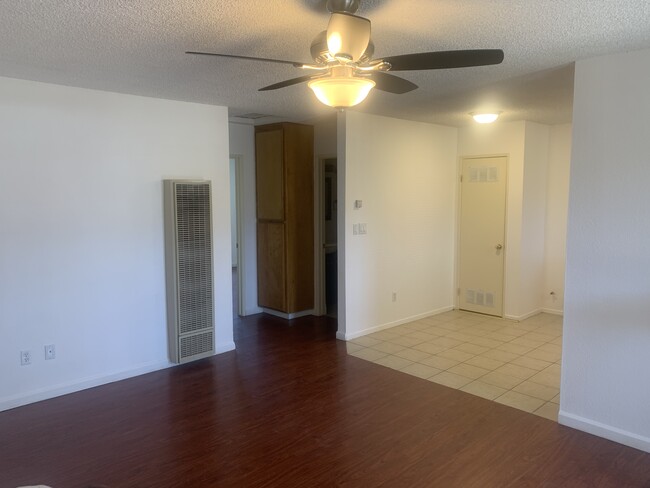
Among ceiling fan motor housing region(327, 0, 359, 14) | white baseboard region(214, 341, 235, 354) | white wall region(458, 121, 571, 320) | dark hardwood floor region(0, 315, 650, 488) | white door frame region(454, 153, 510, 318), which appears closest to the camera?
ceiling fan motor housing region(327, 0, 359, 14)

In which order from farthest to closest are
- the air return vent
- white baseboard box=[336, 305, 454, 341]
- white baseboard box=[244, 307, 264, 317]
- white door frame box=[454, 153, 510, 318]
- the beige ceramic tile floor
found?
white baseboard box=[244, 307, 264, 317] < white door frame box=[454, 153, 510, 318] < white baseboard box=[336, 305, 454, 341] < the air return vent < the beige ceramic tile floor

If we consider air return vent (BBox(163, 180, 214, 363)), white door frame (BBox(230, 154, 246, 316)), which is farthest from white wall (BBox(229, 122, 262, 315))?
air return vent (BBox(163, 180, 214, 363))

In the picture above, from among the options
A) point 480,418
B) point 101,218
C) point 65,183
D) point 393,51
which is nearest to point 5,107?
point 65,183

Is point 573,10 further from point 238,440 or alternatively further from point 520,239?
point 520,239

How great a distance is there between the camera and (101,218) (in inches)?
157

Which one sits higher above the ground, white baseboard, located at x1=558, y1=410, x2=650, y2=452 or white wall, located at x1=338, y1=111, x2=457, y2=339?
white wall, located at x1=338, y1=111, x2=457, y2=339

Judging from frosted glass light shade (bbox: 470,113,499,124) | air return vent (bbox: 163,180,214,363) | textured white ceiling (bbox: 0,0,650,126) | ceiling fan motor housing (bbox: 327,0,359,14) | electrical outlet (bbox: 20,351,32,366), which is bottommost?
electrical outlet (bbox: 20,351,32,366)

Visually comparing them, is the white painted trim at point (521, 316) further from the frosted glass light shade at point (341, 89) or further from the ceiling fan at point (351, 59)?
the frosted glass light shade at point (341, 89)

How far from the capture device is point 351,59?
2.07m

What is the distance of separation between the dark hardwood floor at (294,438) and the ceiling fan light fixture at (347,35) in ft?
7.45

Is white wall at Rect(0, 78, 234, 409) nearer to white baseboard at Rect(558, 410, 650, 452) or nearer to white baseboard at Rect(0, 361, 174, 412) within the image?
white baseboard at Rect(0, 361, 174, 412)

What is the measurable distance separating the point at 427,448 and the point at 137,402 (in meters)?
2.24

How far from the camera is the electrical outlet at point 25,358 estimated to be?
143 inches

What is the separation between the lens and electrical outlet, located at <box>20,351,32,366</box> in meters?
3.64
